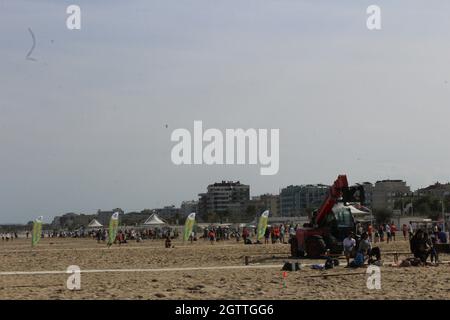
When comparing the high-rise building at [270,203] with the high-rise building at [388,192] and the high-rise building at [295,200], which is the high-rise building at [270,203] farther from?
the high-rise building at [388,192]

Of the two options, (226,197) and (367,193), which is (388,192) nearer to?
(226,197)

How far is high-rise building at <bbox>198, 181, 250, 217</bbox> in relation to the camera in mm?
179625

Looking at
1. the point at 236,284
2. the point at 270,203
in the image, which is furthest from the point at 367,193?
the point at 270,203

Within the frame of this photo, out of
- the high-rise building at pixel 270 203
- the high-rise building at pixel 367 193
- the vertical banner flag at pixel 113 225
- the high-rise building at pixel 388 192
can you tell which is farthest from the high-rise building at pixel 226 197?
the vertical banner flag at pixel 113 225

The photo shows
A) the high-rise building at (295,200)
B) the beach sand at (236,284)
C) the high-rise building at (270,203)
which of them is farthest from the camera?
the high-rise building at (270,203)

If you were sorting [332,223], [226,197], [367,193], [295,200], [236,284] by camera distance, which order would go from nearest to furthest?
[236,284] → [332,223] → [367,193] → [295,200] → [226,197]

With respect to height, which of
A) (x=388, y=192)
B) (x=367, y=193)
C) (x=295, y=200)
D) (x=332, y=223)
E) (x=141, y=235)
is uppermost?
(x=388, y=192)

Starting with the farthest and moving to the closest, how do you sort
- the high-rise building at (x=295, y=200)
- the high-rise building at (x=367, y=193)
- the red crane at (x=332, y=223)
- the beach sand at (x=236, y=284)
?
the high-rise building at (x=295, y=200) < the high-rise building at (x=367, y=193) < the red crane at (x=332, y=223) < the beach sand at (x=236, y=284)

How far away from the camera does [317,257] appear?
76.2ft

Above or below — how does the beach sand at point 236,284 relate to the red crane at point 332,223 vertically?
below

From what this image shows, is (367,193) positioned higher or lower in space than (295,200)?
lower

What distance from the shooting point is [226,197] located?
7215 inches

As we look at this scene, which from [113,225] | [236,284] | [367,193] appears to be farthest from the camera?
[367,193]

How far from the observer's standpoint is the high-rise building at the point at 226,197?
180 m
